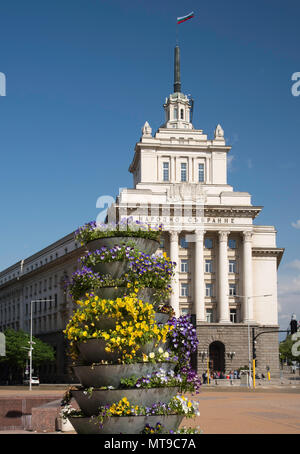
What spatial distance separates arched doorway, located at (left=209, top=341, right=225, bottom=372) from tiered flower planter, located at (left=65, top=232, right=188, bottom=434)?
69909mm

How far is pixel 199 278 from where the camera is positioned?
267 feet

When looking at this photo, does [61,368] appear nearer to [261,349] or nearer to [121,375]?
[261,349]

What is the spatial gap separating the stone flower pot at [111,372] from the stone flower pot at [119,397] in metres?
0.21

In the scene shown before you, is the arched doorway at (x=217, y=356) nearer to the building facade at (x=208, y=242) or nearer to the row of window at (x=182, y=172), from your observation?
the building facade at (x=208, y=242)

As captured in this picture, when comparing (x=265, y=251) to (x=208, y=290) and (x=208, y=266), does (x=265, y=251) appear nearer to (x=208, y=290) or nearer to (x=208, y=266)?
(x=208, y=266)

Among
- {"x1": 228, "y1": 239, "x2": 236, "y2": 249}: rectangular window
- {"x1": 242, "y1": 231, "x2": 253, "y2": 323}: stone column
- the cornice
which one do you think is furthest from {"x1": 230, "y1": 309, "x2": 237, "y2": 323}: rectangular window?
the cornice

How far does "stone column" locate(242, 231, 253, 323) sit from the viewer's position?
266ft

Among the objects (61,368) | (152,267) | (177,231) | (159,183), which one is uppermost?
(159,183)

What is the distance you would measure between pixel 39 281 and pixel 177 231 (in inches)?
1390

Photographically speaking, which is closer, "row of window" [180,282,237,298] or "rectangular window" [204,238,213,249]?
"row of window" [180,282,237,298]

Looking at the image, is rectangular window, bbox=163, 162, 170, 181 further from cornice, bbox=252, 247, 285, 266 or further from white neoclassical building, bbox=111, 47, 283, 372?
cornice, bbox=252, 247, 285, 266

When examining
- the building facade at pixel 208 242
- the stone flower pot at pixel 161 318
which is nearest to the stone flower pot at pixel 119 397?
the stone flower pot at pixel 161 318
